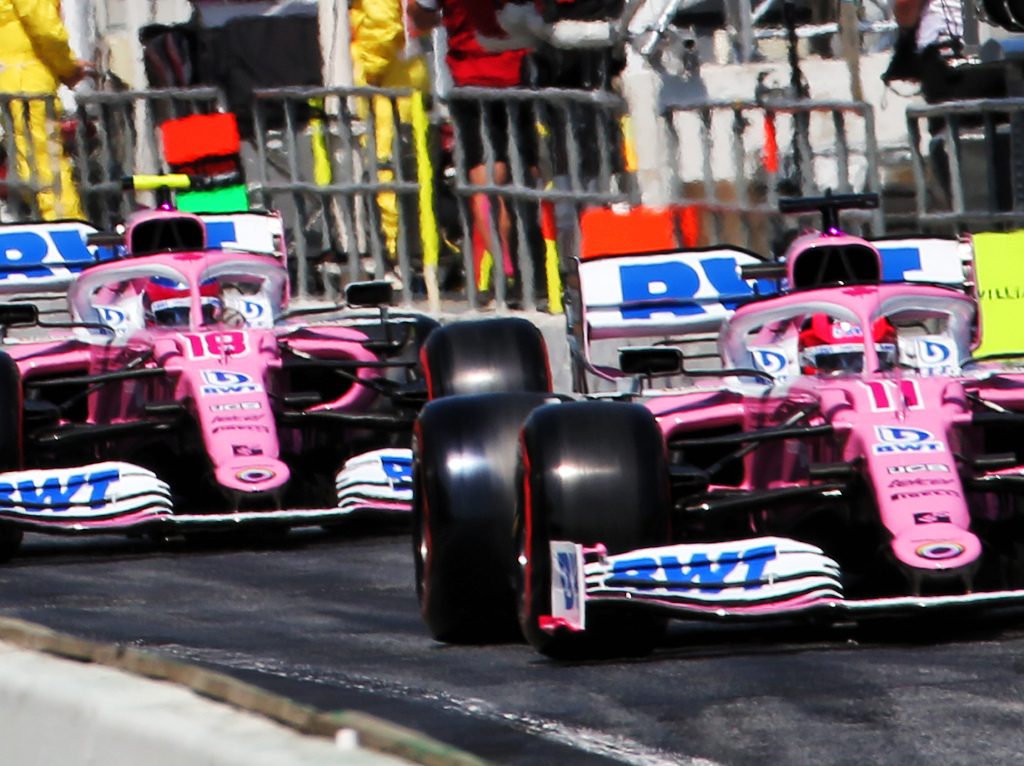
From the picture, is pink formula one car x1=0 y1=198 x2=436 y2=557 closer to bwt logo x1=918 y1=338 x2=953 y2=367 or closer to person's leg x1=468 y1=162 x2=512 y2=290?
person's leg x1=468 y1=162 x2=512 y2=290

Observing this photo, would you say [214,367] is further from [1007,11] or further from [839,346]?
[1007,11]

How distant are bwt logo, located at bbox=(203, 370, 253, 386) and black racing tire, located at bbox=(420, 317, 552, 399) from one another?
27.4 inches

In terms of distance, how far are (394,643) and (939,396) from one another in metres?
1.66

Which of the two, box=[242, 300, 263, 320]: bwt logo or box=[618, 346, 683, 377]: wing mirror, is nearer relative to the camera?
box=[618, 346, 683, 377]: wing mirror

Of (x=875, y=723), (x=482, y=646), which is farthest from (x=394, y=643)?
(x=875, y=723)

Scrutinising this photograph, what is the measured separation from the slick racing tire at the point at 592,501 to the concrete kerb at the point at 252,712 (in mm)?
2010

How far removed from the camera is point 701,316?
1038 cm

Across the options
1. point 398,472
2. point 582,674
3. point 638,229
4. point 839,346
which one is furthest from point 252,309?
point 582,674

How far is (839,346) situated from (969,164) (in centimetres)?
387

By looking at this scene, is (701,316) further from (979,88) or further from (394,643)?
(979,88)

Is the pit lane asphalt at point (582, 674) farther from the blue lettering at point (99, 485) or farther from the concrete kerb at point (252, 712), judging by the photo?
the concrete kerb at point (252, 712)

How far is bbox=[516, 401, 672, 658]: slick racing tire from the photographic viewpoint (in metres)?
7.81

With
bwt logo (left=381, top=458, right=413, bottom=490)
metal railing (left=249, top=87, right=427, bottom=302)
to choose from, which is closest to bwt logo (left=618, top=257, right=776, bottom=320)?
bwt logo (left=381, top=458, right=413, bottom=490)

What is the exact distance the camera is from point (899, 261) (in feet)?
33.4
